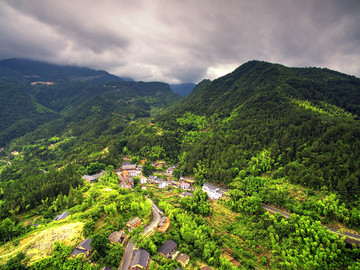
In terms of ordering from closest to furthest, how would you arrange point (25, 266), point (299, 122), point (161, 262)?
point (25, 266)
point (161, 262)
point (299, 122)

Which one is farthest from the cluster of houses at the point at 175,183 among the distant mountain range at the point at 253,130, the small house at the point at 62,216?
the small house at the point at 62,216

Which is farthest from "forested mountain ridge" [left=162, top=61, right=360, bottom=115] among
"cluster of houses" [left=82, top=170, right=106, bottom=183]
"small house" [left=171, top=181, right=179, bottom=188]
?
"cluster of houses" [left=82, top=170, right=106, bottom=183]

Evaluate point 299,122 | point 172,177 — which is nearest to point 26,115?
point 172,177

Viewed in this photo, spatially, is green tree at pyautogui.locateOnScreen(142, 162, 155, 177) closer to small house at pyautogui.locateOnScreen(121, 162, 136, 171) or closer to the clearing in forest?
small house at pyautogui.locateOnScreen(121, 162, 136, 171)

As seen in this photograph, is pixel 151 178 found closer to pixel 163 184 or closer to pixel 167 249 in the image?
pixel 163 184

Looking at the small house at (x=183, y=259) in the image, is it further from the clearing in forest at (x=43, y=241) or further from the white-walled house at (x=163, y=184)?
the white-walled house at (x=163, y=184)

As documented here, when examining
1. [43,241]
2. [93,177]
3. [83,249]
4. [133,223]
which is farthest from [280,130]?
[43,241]

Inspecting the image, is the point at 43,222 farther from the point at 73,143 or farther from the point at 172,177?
the point at 73,143
